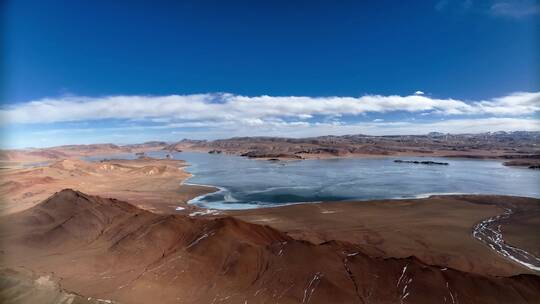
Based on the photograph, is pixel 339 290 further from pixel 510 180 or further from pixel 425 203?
pixel 510 180

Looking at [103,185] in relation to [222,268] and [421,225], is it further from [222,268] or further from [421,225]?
[421,225]

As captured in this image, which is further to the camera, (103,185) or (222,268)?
(103,185)

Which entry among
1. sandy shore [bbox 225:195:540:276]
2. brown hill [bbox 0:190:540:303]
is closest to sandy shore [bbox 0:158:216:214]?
brown hill [bbox 0:190:540:303]

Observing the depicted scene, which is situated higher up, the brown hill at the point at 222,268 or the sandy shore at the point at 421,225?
the brown hill at the point at 222,268

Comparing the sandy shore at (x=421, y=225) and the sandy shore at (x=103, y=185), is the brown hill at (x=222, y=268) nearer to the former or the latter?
the sandy shore at (x=421, y=225)

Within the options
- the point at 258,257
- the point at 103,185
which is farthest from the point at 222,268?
the point at 103,185

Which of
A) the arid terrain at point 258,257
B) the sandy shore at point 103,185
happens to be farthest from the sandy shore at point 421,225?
the sandy shore at point 103,185

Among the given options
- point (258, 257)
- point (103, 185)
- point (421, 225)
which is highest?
point (258, 257)

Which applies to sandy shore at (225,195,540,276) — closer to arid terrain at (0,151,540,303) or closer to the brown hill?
arid terrain at (0,151,540,303)

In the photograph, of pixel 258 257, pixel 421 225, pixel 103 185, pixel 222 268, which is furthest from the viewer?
pixel 103 185
